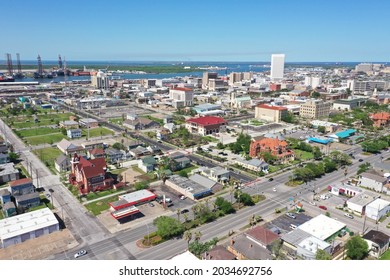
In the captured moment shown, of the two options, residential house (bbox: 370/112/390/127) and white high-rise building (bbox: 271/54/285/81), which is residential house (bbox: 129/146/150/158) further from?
white high-rise building (bbox: 271/54/285/81)

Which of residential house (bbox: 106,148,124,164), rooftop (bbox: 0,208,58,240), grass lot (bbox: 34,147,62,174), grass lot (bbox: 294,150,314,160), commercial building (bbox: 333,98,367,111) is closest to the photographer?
rooftop (bbox: 0,208,58,240)

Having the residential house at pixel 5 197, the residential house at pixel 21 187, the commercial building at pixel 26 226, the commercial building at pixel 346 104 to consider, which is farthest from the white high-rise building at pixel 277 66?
the commercial building at pixel 26 226

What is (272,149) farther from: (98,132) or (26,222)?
(98,132)

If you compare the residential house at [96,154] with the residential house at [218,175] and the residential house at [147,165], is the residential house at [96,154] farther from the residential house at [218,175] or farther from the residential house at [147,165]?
the residential house at [218,175]

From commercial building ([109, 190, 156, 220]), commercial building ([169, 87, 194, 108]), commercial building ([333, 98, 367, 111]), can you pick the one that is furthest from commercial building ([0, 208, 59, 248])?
commercial building ([333, 98, 367, 111])

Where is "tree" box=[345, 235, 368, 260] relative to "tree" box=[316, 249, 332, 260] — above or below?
below

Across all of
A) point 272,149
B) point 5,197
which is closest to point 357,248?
point 272,149

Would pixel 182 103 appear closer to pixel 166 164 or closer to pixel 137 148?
pixel 137 148

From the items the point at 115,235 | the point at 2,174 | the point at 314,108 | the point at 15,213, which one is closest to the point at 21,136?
the point at 2,174
